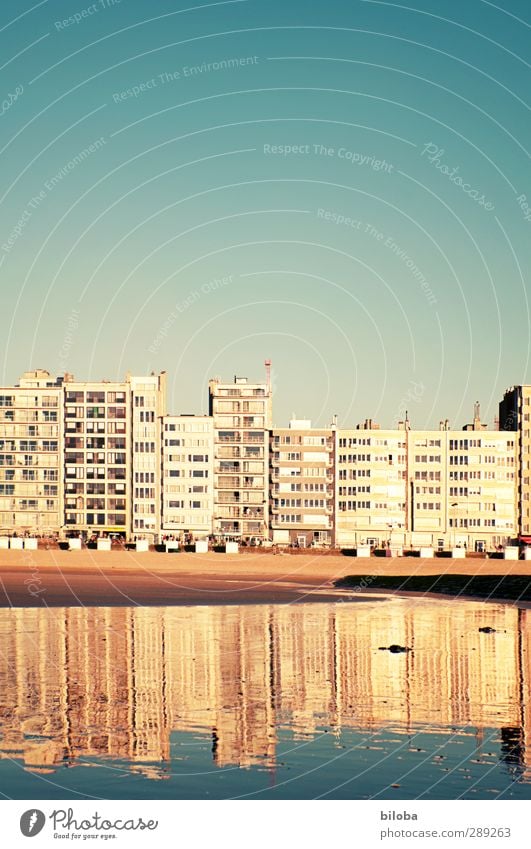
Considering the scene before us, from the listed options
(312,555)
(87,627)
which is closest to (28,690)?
(87,627)

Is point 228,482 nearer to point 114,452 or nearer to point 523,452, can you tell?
point 114,452

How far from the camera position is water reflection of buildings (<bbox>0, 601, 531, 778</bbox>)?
39406 millimetres

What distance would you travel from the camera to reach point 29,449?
593 ft

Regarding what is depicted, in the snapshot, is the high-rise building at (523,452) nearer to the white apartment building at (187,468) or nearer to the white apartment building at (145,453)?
the white apartment building at (187,468)

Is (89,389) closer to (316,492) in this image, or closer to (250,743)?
(316,492)

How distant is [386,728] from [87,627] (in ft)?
111

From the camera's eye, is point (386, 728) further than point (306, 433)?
No

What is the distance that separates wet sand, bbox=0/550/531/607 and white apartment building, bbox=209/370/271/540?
105ft

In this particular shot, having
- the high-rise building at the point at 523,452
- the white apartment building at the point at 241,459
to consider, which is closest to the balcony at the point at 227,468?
the white apartment building at the point at 241,459

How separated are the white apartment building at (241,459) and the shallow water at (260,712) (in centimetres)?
10359

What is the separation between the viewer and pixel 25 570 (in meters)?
128

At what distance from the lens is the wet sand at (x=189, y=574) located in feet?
327
